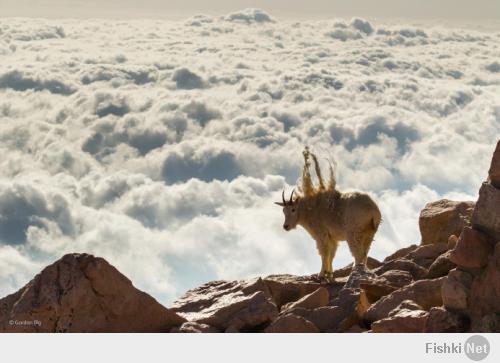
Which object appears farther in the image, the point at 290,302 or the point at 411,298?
the point at 290,302

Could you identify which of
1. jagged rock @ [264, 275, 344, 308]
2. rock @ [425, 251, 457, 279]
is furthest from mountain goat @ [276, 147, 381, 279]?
rock @ [425, 251, 457, 279]

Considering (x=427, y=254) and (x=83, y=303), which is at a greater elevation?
(x=427, y=254)

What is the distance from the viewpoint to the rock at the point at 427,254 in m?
24.6

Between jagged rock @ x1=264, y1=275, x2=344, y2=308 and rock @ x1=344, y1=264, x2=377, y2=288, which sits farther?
jagged rock @ x1=264, y1=275, x2=344, y2=308

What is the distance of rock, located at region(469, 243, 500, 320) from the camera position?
16094mm

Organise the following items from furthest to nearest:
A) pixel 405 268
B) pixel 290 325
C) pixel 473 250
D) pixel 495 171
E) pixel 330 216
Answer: pixel 330 216, pixel 405 268, pixel 290 325, pixel 495 171, pixel 473 250

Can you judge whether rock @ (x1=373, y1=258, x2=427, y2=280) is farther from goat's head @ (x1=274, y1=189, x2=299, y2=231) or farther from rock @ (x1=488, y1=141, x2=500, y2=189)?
rock @ (x1=488, y1=141, x2=500, y2=189)

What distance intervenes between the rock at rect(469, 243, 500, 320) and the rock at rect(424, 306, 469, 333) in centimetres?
21

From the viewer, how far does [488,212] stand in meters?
16.7

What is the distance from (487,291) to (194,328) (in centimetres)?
560

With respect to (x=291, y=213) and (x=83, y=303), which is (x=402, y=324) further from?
(x=291, y=213)

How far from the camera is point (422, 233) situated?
93.2 ft

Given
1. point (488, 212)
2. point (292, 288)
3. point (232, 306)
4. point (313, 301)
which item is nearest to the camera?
point (488, 212)

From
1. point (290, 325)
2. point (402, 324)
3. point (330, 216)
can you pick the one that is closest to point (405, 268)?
point (330, 216)
